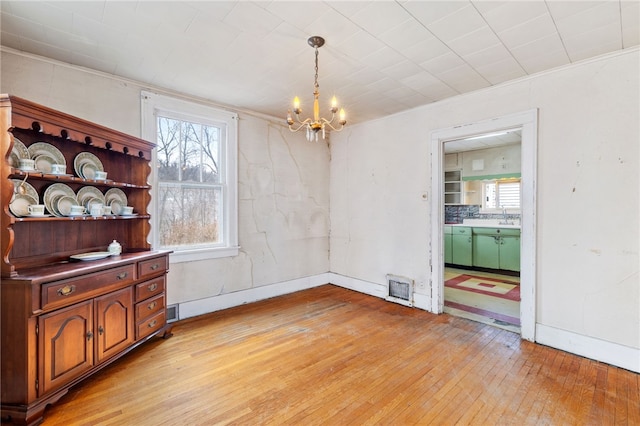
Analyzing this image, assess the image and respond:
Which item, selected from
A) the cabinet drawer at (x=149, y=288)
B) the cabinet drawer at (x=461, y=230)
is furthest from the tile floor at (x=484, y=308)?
the cabinet drawer at (x=149, y=288)

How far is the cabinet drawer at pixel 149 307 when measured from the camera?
2552mm

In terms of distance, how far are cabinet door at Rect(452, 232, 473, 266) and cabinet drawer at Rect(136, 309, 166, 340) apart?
544 cm

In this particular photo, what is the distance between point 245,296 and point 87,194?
7.02 ft

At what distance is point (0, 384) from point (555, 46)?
178 inches

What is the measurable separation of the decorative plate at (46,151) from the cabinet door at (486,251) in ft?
20.8

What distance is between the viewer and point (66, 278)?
1.95 metres

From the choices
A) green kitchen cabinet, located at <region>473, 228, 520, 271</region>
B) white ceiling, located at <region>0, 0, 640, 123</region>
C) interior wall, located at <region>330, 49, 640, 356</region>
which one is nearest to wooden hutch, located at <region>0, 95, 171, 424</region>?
white ceiling, located at <region>0, 0, 640, 123</region>

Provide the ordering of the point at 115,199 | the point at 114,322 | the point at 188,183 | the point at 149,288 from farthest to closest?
1. the point at 188,183
2. the point at 115,199
3. the point at 149,288
4. the point at 114,322

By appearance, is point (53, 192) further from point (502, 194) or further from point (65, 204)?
point (502, 194)

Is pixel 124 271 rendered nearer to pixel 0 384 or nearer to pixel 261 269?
pixel 0 384

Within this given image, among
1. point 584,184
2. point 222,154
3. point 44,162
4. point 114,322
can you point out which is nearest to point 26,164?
point 44,162

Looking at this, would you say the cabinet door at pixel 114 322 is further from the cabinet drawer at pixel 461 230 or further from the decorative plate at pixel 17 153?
the cabinet drawer at pixel 461 230

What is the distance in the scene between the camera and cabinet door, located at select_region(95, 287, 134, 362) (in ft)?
7.16

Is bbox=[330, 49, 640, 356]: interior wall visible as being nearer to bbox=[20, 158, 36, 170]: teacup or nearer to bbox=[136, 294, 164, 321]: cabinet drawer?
bbox=[136, 294, 164, 321]: cabinet drawer
